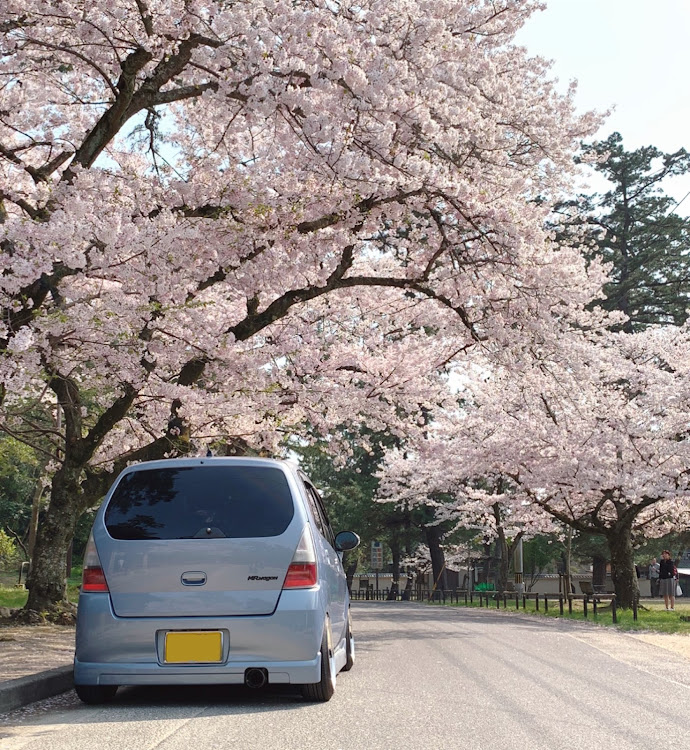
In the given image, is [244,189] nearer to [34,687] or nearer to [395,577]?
[34,687]

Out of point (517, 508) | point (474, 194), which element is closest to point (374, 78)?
point (474, 194)

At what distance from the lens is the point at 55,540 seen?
15.1 meters

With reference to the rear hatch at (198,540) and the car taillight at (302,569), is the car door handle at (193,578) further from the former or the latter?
the car taillight at (302,569)

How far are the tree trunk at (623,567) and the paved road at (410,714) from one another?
15.6 m

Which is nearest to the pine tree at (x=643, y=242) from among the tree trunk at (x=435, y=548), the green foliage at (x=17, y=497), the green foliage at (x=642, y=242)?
the green foliage at (x=642, y=242)

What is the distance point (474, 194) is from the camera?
11523 mm

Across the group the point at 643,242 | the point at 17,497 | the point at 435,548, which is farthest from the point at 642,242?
the point at 17,497

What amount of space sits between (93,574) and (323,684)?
1.78 m

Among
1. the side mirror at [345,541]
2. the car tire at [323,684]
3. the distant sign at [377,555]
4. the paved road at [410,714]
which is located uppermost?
the distant sign at [377,555]

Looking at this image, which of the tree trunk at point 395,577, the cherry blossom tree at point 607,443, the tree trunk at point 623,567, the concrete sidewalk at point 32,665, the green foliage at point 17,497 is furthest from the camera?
the tree trunk at point 395,577

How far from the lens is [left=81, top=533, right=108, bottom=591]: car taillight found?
6.32 metres

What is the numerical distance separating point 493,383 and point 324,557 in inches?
845

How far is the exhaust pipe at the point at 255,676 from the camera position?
6.11 metres

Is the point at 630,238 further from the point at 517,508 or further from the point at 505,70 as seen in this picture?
the point at 505,70
